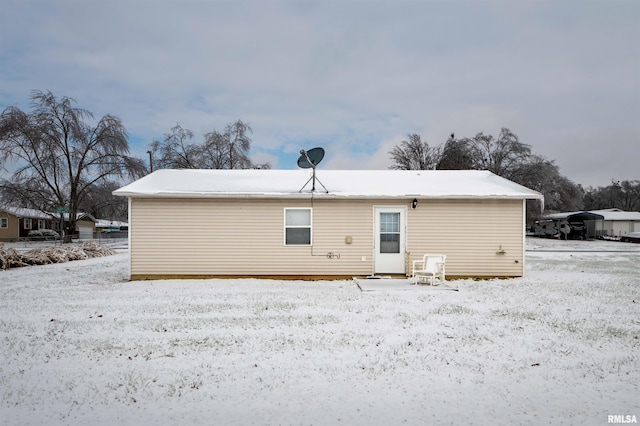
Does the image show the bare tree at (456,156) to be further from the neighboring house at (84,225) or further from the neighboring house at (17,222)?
the neighboring house at (17,222)

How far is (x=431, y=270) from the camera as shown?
10.1 m

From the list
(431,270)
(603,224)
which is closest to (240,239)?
(431,270)

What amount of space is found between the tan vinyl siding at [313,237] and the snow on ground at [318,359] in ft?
8.70

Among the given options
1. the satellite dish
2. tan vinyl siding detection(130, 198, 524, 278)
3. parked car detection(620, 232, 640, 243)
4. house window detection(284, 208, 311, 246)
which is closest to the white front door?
tan vinyl siding detection(130, 198, 524, 278)

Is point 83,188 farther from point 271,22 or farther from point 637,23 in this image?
point 637,23

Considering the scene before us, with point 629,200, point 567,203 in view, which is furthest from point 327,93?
point 629,200

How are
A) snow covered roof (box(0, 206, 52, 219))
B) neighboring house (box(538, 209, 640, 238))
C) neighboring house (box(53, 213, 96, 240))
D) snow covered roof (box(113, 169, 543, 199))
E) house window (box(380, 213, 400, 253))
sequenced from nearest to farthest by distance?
snow covered roof (box(113, 169, 543, 199)), house window (box(380, 213, 400, 253)), neighboring house (box(538, 209, 640, 238)), neighboring house (box(53, 213, 96, 240)), snow covered roof (box(0, 206, 52, 219))

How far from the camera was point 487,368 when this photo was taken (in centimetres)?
439

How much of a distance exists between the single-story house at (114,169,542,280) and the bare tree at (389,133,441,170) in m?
31.0

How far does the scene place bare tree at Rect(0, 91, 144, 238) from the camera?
3188cm

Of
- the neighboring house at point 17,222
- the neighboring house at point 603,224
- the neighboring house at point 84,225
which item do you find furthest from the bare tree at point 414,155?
the neighboring house at point 17,222

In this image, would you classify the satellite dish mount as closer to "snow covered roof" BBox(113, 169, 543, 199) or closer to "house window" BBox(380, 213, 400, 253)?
"snow covered roof" BBox(113, 169, 543, 199)

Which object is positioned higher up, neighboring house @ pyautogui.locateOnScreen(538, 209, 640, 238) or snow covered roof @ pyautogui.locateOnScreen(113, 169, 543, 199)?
snow covered roof @ pyautogui.locateOnScreen(113, 169, 543, 199)

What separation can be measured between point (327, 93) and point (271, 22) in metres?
7.45
